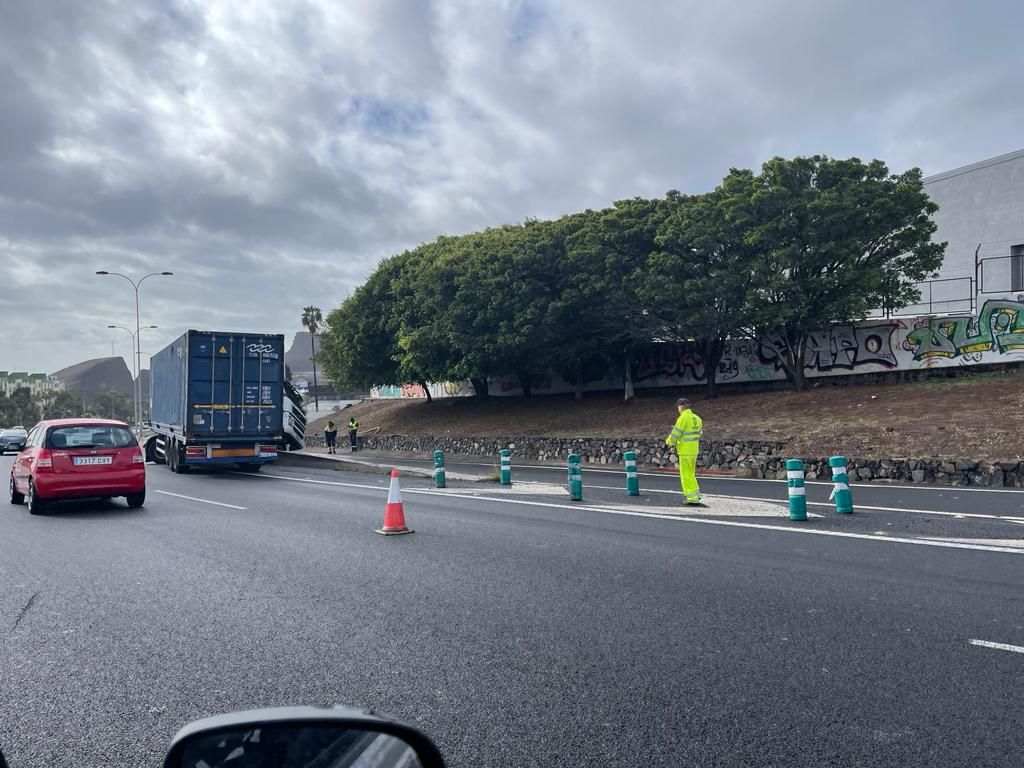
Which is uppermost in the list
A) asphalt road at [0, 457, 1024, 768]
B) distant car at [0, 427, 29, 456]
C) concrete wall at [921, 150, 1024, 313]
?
concrete wall at [921, 150, 1024, 313]

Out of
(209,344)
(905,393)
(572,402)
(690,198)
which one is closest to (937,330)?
(905,393)

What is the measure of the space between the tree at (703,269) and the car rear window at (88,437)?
2002 centimetres

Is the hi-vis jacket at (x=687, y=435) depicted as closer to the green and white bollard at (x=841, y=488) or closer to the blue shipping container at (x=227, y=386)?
the green and white bollard at (x=841, y=488)

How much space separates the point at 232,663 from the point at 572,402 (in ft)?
109

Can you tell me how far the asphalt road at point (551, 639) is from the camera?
12.8 ft

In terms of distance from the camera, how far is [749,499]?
571 inches

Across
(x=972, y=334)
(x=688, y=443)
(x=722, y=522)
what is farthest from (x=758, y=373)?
(x=722, y=522)

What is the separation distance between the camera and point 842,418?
2333 centimetres

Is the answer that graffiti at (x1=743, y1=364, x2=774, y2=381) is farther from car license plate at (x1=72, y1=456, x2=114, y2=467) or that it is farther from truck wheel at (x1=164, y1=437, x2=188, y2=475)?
car license plate at (x1=72, y1=456, x2=114, y2=467)

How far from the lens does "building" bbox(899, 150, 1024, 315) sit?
108 feet

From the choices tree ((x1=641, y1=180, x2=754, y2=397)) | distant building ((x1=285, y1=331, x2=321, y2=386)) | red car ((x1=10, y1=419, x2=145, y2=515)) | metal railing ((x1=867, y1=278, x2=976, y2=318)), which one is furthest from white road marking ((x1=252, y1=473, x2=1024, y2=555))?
distant building ((x1=285, y1=331, x2=321, y2=386))

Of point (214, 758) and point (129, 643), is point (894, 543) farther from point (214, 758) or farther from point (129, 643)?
point (214, 758)

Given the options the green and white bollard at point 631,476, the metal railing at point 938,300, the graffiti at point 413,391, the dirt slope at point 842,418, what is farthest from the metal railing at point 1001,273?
the graffiti at point 413,391

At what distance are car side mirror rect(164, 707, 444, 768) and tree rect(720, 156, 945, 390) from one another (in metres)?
26.8
